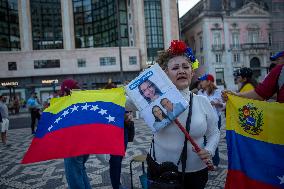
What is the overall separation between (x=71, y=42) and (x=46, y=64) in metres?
5.21

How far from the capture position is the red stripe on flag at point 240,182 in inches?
135

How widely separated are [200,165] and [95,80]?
46.1 m

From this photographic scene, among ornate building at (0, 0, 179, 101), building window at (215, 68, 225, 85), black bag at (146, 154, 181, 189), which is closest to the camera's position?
black bag at (146, 154, 181, 189)

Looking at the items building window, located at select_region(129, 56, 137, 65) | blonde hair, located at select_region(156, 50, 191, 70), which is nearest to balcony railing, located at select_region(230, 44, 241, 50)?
building window, located at select_region(129, 56, 137, 65)

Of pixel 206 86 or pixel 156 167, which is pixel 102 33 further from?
pixel 156 167

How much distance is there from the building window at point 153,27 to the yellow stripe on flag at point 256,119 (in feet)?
155

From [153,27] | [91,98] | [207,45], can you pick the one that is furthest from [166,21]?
[91,98]

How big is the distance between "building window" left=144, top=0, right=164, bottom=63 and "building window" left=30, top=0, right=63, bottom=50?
14.0 m

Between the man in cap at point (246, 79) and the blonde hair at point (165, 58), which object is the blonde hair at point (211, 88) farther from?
the blonde hair at point (165, 58)

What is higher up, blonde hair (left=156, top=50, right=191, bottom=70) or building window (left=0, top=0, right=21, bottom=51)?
building window (left=0, top=0, right=21, bottom=51)

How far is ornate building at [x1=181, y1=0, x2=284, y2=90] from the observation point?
55.4 meters

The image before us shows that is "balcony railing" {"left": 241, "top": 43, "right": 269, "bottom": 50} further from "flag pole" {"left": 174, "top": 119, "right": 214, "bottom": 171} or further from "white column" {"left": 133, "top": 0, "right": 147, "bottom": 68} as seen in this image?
"flag pole" {"left": 174, "top": 119, "right": 214, "bottom": 171}

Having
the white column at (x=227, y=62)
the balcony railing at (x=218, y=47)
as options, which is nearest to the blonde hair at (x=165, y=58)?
the white column at (x=227, y=62)

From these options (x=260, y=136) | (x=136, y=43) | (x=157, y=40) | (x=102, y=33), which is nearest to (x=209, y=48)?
(x=157, y=40)
